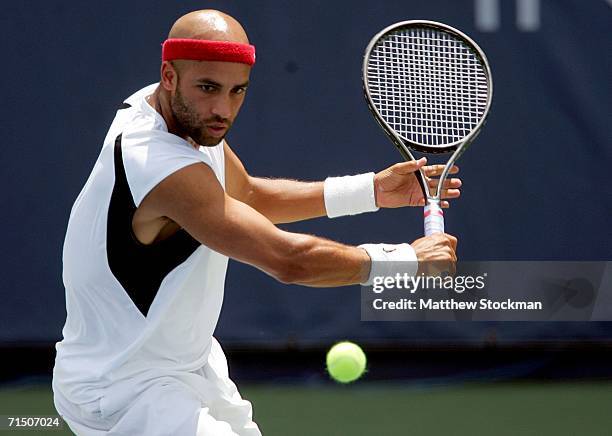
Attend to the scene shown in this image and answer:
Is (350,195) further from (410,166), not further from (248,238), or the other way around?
(248,238)

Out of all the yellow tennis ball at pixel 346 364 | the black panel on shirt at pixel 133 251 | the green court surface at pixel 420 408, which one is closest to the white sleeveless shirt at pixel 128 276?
the black panel on shirt at pixel 133 251

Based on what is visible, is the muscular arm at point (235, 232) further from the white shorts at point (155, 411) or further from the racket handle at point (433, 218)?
the white shorts at point (155, 411)

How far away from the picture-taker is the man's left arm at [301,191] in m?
3.52

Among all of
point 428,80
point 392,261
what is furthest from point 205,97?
point 428,80

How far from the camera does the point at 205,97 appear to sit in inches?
116

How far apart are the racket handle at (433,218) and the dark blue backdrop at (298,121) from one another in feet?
7.19

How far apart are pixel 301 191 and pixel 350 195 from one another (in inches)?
6.8

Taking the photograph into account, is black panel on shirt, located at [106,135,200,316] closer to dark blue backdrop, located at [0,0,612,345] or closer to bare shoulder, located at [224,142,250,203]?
bare shoulder, located at [224,142,250,203]

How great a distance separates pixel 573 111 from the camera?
5520mm

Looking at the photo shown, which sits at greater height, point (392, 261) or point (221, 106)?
point (221, 106)

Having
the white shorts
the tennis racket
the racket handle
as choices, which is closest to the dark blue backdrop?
the tennis racket

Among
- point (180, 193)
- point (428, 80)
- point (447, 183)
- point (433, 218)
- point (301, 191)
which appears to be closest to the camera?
point (180, 193)

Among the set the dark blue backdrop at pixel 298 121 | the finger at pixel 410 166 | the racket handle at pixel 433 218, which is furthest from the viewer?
the dark blue backdrop at pixel 298 121

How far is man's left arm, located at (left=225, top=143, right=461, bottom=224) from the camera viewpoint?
3.52m
